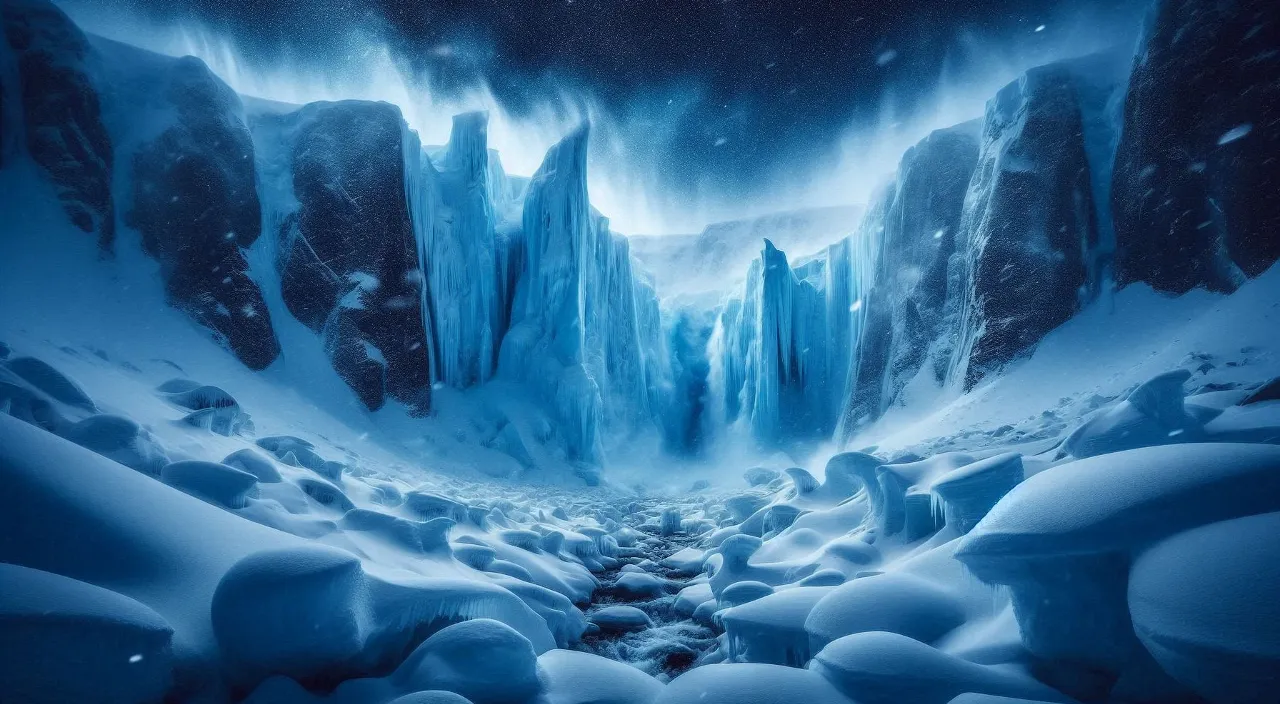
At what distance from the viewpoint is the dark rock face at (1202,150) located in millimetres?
9461

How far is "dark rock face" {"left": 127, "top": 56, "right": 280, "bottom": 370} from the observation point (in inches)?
503

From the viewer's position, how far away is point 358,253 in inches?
618

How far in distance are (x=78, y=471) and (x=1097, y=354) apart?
16063mm

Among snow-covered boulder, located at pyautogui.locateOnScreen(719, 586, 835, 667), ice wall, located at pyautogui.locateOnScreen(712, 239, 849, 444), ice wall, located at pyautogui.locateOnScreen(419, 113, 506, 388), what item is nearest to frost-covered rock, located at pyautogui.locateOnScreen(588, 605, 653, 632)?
snow-covered boulder, located at pyautogui.locateOnScreen(719, 586, 835, 667)

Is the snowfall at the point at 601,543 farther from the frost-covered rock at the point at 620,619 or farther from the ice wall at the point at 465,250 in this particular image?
the ice wall at the point at 465,250

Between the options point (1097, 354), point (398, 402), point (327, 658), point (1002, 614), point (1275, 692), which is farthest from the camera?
point (398, 402)

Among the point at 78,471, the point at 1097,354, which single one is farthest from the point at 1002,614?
the point at 1097,354

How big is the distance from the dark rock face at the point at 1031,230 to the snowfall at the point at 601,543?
42cm

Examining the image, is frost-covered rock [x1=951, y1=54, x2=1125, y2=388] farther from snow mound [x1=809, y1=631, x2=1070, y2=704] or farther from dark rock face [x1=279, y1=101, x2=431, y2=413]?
dark rock face [x1=279, y1=101, x2=431, y2=413]

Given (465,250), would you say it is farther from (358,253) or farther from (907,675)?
(907,675)

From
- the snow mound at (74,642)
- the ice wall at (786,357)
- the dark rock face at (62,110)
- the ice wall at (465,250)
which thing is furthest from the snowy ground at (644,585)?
the ice wall at (786,357)

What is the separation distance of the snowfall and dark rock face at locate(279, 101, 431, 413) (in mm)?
2406

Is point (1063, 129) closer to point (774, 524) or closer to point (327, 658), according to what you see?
point (774, 524)

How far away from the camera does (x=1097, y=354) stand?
1138 centimetres
